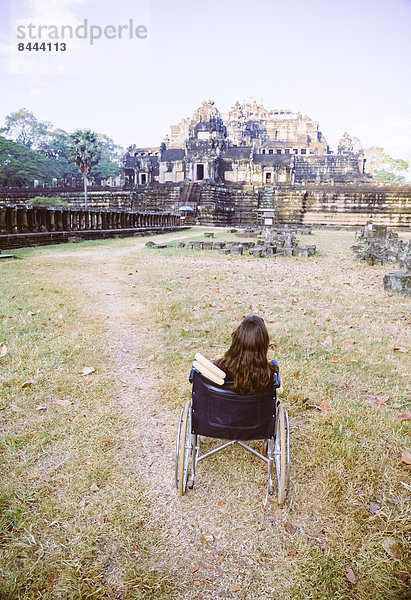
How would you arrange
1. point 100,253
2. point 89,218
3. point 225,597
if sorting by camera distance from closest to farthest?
point 225,597 → point 100,253 → point 89,218

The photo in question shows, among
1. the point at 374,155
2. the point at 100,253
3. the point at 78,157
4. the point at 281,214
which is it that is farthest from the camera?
the point at 374,155

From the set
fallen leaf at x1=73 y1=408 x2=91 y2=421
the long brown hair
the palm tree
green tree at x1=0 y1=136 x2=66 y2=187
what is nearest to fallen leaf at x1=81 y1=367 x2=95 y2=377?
fallen leaf at x1=73 y1=408 x2=91 y2=421

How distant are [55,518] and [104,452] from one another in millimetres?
626

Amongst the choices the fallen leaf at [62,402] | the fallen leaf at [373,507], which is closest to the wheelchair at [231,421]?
the fallen leaf at [373,507]

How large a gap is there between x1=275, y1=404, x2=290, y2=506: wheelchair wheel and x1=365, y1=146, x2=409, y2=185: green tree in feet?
228

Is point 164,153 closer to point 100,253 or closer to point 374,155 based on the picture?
point 100,253

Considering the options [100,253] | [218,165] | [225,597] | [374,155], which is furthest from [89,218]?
[374,155]

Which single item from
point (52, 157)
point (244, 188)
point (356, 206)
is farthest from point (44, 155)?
point (356, 206)

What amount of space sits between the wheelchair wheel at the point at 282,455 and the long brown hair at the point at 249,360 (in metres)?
0.33

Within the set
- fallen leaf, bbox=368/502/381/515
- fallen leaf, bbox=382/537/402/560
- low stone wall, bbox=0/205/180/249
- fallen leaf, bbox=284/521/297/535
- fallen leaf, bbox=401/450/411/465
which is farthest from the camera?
low stone wall, bbox=0/205/180/249

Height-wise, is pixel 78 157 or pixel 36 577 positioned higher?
pixel 78 157

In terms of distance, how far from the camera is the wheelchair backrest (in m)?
2.38

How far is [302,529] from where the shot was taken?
225 cm

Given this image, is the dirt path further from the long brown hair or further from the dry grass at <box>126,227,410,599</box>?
the long brown hair
